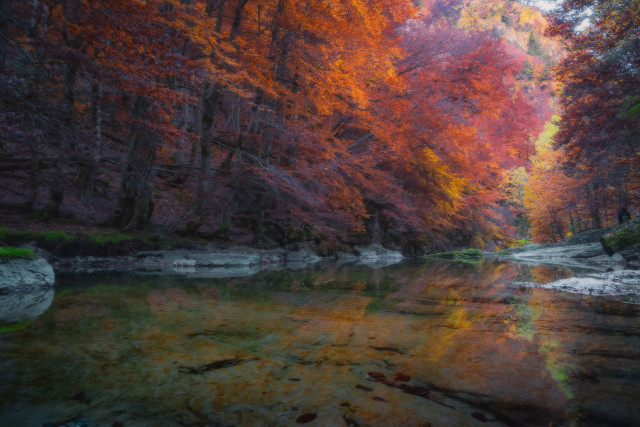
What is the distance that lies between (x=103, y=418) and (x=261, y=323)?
1916mm

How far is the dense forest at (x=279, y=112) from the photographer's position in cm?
522

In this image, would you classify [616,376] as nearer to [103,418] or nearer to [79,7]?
[103,418]

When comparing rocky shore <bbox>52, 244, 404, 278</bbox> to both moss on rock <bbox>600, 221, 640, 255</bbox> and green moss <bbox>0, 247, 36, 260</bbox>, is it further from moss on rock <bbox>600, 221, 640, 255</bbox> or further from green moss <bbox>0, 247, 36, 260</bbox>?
moss on rock <bbox>600, 221, 640, 255</bbox>

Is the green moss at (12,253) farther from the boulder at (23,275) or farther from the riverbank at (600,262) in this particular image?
the riverbank at (600,262)

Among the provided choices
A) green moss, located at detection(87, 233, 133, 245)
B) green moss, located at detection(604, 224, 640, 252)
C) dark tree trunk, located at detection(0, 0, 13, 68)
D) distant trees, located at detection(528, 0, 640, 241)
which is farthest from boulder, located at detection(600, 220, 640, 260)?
dark tree trunk, located at detection(0, 0, 13, 68)

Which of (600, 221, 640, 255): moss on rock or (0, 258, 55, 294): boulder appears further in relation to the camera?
(600, 221, 640, 255): moss on rock

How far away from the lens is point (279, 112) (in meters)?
12.7

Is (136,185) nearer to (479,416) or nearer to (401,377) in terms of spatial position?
(401,377)

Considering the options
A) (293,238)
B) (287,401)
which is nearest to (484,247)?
(293,238)

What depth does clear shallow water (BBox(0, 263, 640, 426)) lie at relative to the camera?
159cm

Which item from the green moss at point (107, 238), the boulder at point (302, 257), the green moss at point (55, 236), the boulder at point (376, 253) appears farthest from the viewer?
the boulder at point (376, 253)

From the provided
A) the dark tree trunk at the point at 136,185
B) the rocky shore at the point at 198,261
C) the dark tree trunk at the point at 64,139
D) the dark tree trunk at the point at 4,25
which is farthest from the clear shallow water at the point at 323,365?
the dark tree trunk at the point at 136,185

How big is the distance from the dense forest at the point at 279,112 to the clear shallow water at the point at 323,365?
3511 mm

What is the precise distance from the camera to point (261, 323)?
3.40 meters
